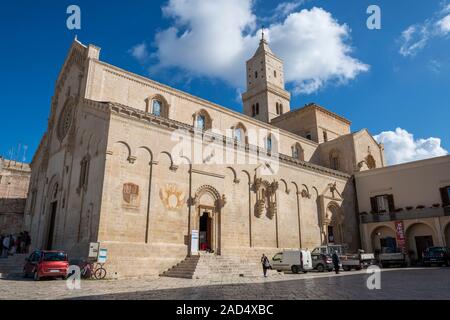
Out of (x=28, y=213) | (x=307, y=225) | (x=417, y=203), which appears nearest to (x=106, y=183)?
(x=28, y=213)

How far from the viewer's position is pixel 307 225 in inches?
1224

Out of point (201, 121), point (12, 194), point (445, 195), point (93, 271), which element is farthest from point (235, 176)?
point (12, 194)

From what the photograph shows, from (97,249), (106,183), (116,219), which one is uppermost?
(106,183)

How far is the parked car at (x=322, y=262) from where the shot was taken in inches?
971

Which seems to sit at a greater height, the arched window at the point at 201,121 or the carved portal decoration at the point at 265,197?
the arched window at the point at 201,121

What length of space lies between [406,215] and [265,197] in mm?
14287

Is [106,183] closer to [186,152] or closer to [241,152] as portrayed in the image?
[186,152]

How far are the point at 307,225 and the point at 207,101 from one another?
1414cm

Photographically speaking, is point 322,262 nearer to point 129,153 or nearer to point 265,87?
point 129,153

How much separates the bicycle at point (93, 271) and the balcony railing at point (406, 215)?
26764 mm

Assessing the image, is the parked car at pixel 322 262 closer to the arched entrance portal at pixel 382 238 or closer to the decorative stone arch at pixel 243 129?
the arched entrance portal at pixel 382 238

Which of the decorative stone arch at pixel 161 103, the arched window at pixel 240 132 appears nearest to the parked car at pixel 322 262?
the arched window at pixel 240 132

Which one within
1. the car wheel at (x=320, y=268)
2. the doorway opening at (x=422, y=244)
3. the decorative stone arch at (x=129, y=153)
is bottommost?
the car wheel at (x=320, y=268)
